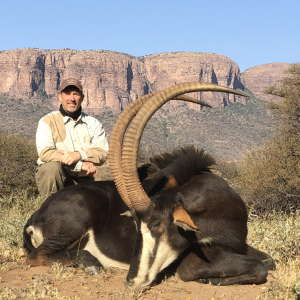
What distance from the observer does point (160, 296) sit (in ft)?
12.7

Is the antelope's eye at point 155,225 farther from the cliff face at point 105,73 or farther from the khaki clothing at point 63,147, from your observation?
the cliff face at point 105,73

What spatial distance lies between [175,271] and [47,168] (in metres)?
2.68

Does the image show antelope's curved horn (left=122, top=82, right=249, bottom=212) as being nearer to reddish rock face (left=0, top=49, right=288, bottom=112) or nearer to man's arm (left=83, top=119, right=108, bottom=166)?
man's arm (left=83, top=119, right=108, bottom=166)

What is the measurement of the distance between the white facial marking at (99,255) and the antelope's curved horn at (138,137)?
1.13 metres

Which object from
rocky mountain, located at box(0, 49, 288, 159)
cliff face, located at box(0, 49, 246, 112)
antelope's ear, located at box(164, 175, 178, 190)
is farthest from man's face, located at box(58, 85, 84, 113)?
cliff face, located at box(0, 49, 246, 112)

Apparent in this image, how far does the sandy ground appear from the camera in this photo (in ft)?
12.3

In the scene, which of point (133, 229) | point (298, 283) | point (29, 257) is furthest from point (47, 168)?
point (298, 283)

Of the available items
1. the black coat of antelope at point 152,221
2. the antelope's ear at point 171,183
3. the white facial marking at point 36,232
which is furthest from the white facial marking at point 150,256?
the white facial marking at point 36,232

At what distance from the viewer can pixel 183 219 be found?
392 centimetres

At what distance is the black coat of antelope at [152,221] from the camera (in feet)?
13.1

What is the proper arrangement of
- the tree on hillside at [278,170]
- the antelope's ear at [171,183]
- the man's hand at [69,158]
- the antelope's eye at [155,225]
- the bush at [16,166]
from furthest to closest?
the bush at [16,166] < the tree on hillside at [278,170] < the man's hand at [69,158] < the antelope's ear at [171,183] < the antelope's eye at [155,225]

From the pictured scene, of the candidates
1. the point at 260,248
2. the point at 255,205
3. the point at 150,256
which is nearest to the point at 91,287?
the point at 150,256

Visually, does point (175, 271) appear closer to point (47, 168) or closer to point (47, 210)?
point (47, 210)

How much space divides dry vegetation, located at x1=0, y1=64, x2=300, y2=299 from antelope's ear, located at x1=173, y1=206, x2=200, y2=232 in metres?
0.73
